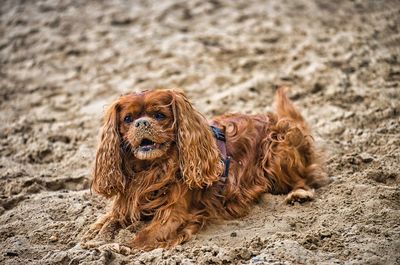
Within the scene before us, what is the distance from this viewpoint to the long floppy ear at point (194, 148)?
320 centimetres

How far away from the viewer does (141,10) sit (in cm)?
777

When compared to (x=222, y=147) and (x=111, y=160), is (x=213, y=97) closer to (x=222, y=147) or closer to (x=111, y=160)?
(x=222, y=147)

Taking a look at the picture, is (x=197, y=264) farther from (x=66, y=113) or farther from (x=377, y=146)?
(x=66, y=113)

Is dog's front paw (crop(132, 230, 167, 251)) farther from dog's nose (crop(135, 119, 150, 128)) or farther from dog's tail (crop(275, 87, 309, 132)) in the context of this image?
dog's tail (crop(275, 87, 309, 132))

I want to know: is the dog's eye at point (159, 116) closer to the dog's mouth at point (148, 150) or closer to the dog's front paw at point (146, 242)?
the dog's mouth at point (148, 150)

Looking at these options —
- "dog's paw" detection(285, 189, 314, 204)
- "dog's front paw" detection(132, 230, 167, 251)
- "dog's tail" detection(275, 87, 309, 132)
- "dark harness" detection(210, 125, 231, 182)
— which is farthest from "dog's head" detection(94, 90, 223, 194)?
"dog's tail" detection(275, 87, 309, 132)

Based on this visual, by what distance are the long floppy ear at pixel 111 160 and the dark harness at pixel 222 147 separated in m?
0.65

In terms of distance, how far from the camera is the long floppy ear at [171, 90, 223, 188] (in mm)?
3195

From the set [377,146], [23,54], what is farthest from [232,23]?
[377,146]

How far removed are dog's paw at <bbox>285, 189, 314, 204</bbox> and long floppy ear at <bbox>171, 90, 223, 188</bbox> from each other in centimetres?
52

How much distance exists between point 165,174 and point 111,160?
35 cm

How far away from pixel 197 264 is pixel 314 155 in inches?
58.9

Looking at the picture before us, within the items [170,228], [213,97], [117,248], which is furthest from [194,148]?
[213,97]

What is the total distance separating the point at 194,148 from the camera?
3215 millimetres
